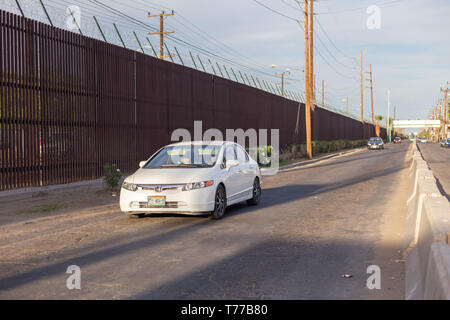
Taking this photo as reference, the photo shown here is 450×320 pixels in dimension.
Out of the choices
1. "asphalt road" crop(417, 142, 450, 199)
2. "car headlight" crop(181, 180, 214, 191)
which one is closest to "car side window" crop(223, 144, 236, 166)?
"car headlight" crop(181, 180, 214, 191)

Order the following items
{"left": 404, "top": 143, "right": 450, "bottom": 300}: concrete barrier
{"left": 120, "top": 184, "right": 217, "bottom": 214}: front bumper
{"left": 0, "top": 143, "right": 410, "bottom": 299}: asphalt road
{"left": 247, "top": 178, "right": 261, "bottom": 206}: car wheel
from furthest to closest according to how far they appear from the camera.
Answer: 1. {"left": 247, "top": 178, "right": 261, "bottom": 206}: car wheel
2. {"left": 120, "top": 184, "right": 217, "bottom": 214}: front bumper
3. {"left": 0, "top": 143, "right": 410, "bottom": 299}: asphalt road
4. {"left": 404, "top": 143, "right": 450, "bottom": 300}: concrete barrier

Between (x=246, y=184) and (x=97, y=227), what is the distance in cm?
376

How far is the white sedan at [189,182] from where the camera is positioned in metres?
9.65

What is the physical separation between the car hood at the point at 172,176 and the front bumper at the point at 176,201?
20 cm

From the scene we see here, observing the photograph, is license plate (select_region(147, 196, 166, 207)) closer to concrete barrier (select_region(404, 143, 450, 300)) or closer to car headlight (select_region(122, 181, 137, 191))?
car headlight (select_region(122, 181, 137, 191))

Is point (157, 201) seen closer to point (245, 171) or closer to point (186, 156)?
point (186, 156)

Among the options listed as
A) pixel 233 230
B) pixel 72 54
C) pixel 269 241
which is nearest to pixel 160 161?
pixel 233 230

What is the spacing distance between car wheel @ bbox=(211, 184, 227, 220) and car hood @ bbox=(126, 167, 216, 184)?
0.41 metres

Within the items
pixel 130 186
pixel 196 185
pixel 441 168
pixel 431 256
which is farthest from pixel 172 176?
pixel 441 168

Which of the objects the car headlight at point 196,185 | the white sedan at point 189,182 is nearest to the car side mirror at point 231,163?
the white sedan at point 189,182

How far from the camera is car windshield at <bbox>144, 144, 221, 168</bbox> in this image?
10.9 m

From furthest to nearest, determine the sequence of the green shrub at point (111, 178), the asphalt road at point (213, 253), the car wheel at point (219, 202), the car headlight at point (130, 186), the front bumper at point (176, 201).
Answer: the green shrub at point (111, 178) → the car wheel at point (219, 202) → the car headlight at point (130, 186) → the front bumper at point (176, 201) → the asphalt road at point (213, 253)

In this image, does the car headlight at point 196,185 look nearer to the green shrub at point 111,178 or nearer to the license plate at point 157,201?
the license plate at point 157,201

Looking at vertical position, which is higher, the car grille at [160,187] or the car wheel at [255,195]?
the car grille at [160,187]
